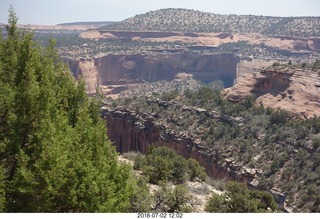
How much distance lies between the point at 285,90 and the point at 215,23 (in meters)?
112

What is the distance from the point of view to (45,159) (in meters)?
13.5

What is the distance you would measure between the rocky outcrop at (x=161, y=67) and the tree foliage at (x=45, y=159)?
9778cm

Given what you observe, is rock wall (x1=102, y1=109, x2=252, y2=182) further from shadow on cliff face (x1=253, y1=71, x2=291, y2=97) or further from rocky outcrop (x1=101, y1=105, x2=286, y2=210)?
shadow on cliff face (x1=253, y1=71, x2=291, y2=97)

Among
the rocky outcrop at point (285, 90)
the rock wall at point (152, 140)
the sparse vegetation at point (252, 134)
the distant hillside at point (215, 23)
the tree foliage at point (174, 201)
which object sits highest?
the distant hillside at point (215, 23)

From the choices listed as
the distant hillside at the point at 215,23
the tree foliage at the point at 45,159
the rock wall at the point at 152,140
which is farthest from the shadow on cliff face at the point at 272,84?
the distant hillside at the point at 215,23

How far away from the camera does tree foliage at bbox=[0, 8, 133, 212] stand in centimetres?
1359

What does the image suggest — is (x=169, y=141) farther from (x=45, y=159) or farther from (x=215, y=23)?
(x=215, y=23)

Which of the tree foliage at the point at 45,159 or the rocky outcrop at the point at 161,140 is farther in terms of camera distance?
the rocky outcrop at the point at 161,140

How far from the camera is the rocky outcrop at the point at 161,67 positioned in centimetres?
11825

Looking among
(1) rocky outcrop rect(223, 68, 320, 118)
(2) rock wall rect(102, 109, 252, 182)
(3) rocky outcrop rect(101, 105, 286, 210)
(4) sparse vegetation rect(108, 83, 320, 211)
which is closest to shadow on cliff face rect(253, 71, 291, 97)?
(1) rocky outcrop rect(223, 68, 320, 118)

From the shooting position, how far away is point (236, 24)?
15950 centimetres

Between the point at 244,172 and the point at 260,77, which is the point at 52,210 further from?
the point at 260,77

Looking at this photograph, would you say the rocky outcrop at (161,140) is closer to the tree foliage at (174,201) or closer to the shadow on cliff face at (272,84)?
the shadow on cliff face at (272,84)

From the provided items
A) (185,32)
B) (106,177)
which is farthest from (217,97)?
(185,32)
